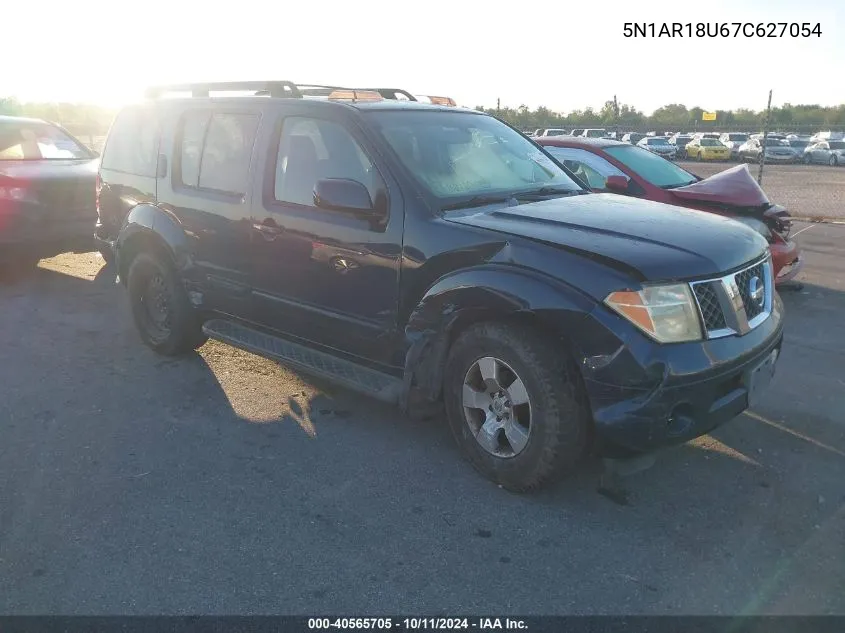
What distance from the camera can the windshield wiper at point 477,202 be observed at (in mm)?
3635

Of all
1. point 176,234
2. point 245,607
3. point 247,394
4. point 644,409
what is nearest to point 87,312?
point 176,234

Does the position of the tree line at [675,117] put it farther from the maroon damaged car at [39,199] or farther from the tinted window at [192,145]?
the tinted window at [192,145]

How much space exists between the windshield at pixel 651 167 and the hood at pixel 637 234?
3.35 meters

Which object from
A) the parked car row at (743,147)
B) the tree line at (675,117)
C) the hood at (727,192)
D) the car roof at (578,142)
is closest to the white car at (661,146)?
the parked car row at (743,147)

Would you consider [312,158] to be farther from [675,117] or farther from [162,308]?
[675,117]

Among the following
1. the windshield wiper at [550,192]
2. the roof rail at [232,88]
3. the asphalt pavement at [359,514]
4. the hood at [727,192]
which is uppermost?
the roof rail at [232,88]

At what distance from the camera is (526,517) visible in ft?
10.5

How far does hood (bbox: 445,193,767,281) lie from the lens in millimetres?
2996

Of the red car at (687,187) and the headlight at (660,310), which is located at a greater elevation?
the red car at (687,187)

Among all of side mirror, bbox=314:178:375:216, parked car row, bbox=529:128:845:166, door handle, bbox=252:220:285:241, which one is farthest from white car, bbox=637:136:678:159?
side mirror, bbox=314:178:375:216

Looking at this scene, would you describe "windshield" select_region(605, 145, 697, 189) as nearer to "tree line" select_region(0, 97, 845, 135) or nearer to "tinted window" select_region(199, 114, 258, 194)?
"tinted window" select_region(199, 114, 258, 194)

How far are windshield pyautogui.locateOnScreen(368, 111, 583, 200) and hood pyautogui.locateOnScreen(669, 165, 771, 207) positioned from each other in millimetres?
2624

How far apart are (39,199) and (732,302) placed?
7243 mm

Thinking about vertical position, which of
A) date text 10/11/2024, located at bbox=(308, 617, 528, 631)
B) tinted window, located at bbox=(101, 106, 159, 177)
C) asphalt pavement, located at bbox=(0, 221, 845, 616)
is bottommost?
date text 10/11/2024, located at bbox=(308, 617, 528, 631)
